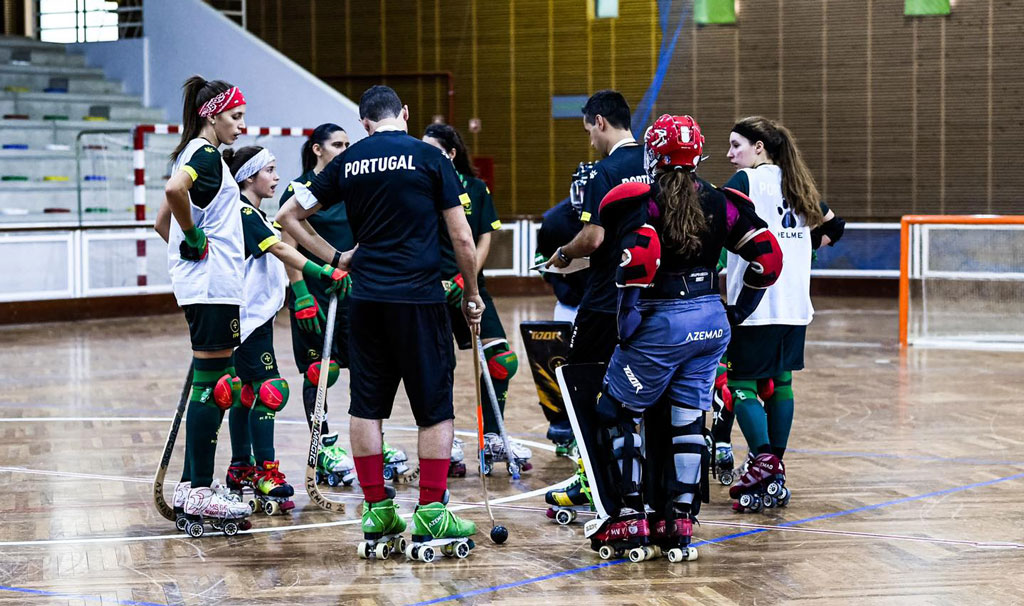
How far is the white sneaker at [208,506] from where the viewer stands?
4.81 meters

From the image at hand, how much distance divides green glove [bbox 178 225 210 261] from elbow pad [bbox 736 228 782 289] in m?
1.93

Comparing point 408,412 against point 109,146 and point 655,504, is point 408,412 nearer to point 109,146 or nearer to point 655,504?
point 655,504

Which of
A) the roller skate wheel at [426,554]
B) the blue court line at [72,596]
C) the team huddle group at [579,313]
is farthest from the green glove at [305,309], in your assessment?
the blue court line at [72,596]

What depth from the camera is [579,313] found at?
4.95 metres

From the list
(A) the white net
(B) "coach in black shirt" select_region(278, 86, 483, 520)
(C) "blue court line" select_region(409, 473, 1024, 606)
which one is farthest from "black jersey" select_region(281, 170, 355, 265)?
(A) the white net

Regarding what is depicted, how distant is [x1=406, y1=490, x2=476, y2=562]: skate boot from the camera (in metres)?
4.49

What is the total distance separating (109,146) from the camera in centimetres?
1440

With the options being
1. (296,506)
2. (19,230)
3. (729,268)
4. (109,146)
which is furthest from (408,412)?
(109,146)

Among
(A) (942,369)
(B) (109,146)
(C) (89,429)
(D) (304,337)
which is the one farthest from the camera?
(B) (109,146)

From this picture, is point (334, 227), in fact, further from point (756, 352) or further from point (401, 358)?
point (756, 352)

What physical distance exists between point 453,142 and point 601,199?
1.42m

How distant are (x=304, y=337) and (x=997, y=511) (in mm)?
3041

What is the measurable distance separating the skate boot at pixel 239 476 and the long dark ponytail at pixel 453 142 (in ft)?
5.71

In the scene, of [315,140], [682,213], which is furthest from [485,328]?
[682,213]
